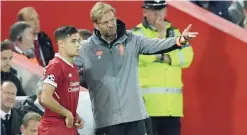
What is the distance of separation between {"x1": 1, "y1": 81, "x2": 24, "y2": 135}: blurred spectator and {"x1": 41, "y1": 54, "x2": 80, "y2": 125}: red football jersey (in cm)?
202

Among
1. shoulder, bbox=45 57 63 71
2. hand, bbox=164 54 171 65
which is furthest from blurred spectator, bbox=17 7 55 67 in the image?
shoulder, bbox=45 57 63 71

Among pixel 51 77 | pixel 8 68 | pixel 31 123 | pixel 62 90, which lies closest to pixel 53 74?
pixel 51 77

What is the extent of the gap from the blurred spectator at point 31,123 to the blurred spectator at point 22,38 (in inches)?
73.8

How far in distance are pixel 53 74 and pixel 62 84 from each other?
129 mm

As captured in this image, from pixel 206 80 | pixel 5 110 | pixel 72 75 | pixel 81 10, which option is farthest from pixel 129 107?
pixel 81 10

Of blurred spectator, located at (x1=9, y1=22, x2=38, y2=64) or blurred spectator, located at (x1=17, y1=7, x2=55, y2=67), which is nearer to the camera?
blurred spectator, located at (x1=9, y1=22, x2=38, y2=64)

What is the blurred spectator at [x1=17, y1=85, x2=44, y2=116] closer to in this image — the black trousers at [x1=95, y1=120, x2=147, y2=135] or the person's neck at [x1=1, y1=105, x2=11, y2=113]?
the person's neck at [x1=1, y1=105, x2=11, y2=113]

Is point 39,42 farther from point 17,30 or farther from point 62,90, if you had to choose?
point 62,90

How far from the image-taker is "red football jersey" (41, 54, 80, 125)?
301 inches

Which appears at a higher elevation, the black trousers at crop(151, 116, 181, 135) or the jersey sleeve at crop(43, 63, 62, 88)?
the jersey sleeve at crop(43, 63, 62, 88)

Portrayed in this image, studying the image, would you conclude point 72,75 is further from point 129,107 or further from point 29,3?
point 29,3

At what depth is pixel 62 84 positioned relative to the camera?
7.69 meters

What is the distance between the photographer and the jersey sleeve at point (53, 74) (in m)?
7.60

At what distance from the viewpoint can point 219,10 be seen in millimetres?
11742
